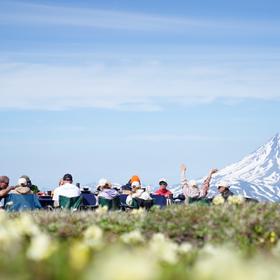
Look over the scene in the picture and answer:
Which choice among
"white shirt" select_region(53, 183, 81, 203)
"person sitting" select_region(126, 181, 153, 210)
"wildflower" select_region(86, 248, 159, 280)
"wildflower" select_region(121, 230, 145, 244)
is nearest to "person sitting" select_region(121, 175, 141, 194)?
"person sitting" select_region(126, 181, 153, 210)

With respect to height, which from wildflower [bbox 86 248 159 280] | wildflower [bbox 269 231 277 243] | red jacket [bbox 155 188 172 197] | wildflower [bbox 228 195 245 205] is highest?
wildflower [bbox 86 248 159 280]

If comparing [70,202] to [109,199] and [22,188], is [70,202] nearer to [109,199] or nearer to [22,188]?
[109,199]

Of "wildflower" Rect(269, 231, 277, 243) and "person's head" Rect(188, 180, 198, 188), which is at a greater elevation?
"person's head" Rect(188, 180, 198, 188)

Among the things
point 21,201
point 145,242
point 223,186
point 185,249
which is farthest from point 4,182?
point 185,249

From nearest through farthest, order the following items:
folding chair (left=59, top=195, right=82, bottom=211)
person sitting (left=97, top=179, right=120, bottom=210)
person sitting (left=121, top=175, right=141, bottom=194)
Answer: folding chair (left=59, top=195, right=82, bottom=211) → person sitting (left=97, top=179, right=120, bottom=210) → person sitting (left=121, top=175, right=141, bottom=194)

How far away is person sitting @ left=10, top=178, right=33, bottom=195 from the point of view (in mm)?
18734

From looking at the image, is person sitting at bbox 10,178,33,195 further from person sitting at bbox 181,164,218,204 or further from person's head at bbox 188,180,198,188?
person's head at bbox 188,180,198,188

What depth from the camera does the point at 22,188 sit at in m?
18.8

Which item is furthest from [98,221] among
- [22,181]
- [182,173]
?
[182,173]

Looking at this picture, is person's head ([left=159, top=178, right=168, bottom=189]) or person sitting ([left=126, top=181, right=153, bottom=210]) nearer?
person sitting ([left=126, top=181, right=153, bottom=210])

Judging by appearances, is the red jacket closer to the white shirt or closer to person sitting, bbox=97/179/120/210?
person sitting, bbox=97/179/120/210

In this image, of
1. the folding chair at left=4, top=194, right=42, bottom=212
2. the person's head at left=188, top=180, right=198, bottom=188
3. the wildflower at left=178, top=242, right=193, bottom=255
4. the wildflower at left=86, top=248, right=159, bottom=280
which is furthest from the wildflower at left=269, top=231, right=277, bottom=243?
the person's head at left=188, top=180, right=198, bottom=188

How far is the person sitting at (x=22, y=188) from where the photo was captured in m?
18.7

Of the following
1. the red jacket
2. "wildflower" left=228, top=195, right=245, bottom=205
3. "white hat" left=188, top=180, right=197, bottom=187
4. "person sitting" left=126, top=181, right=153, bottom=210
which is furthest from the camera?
the red jacket
